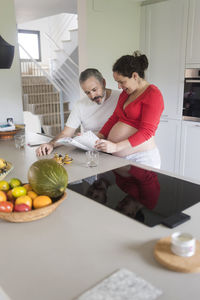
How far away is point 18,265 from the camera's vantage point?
861 mm

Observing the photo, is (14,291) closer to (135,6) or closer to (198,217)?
(198,217)

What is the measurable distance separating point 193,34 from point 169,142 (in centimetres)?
120

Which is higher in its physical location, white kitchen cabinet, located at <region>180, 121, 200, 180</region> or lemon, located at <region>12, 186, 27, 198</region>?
lemon, located at <region>12, 186, 27, 198</region>

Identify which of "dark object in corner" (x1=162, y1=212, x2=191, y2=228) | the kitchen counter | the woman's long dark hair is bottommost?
the kitchen counter

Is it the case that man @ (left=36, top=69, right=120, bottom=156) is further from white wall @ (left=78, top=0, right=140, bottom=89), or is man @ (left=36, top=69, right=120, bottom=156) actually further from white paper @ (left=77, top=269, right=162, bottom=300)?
white paper @ (left=77, top=269, right=162, bottom=300)

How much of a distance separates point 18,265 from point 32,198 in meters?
0.30

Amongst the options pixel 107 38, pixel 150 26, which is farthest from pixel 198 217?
pixel 150 26

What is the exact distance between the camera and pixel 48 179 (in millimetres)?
1135

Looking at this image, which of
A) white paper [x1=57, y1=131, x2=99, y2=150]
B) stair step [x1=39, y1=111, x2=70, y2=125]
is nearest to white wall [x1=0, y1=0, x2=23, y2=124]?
white paper [x1=57, y1=131, x2=99, y2=150]

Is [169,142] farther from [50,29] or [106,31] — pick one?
[50,29]

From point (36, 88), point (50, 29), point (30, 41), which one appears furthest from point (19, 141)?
point (30, 41)

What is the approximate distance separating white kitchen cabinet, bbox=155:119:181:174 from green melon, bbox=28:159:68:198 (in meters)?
2.51

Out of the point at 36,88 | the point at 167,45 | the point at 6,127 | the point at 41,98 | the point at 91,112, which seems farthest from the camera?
the point at 36,88

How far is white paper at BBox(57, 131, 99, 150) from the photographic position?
6.24 feet
